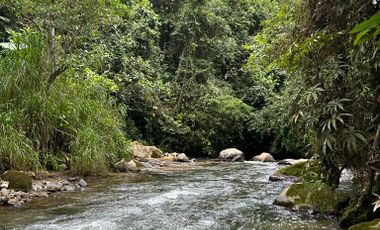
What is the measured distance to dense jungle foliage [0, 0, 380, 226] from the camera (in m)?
4.34

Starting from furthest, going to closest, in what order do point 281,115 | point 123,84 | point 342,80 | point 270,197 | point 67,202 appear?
point 281,115, point 123,84, point 270,197, point 67,202, point 342,80

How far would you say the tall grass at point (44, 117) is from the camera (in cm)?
732

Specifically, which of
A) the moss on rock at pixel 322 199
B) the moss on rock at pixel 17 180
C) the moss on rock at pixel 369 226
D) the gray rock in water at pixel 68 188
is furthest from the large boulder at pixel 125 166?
the moss on rock at pixel 369 226

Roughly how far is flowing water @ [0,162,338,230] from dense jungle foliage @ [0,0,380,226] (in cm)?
90

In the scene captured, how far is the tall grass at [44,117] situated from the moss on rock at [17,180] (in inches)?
26.7

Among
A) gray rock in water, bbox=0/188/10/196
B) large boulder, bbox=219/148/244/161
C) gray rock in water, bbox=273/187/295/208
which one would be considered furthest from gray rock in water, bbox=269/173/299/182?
large boulder, bbox=219/148/244/161

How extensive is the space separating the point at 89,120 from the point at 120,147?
114 cm

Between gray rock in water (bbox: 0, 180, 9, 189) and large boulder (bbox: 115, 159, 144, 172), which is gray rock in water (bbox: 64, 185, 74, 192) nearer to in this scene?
gray rock in water (bbox: 0, 180, 9, 189)

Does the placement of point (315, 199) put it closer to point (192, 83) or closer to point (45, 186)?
point (45, 186)

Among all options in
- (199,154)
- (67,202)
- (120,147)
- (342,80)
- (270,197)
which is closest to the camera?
(342,80)

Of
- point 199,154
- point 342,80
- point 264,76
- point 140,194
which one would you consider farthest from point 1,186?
point 264,76

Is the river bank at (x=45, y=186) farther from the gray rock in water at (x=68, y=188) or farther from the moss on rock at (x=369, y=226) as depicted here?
the moss on rock at (x=369, y=226)

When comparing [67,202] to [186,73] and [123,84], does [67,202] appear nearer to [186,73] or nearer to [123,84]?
[123,84]

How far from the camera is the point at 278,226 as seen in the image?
471 cm
